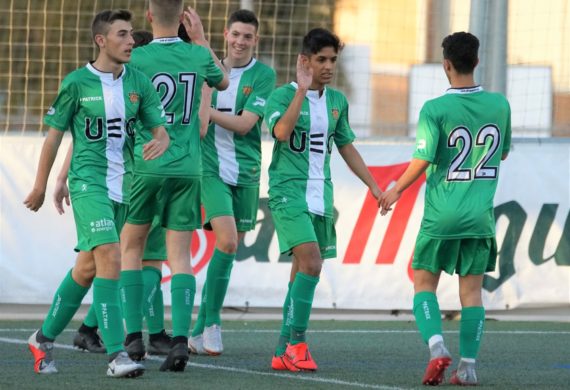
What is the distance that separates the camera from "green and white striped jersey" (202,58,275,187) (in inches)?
331

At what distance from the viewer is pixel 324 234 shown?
7.62 metres

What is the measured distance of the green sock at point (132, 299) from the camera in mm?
7441

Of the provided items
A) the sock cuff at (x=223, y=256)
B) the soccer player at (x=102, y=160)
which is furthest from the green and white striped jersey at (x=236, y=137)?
the soccer player at (x=102, y=160)

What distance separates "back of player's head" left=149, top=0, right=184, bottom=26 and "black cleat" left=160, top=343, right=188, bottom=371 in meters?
1.76

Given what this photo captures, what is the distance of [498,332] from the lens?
32.9ft

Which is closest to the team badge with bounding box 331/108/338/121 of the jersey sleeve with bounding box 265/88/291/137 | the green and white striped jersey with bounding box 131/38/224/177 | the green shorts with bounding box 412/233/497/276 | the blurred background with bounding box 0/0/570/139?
the jersey sleeve with bounding box 265/88/291/137

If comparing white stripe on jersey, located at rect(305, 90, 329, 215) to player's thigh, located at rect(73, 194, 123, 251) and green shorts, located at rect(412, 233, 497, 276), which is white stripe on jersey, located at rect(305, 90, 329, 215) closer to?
green shorts, located at rect(412, 233, 497, 276)

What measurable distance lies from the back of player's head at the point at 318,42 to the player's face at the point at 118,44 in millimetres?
1066

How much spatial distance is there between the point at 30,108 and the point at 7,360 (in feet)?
18.1

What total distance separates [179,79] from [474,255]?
1869 millimetres

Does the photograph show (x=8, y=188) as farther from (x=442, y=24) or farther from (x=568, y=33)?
(x=568, y=33)

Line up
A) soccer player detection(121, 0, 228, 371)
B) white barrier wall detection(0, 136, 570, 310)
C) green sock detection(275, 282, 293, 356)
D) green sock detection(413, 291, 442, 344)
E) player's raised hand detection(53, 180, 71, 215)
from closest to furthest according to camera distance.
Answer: green sock detection(413, 291, 442, 344), player's raised hand detection(53, 180, 71, 215), soccer player detection(121, 0, 228, 371), green sock detection(275, 282, 293, 356), white barrier wall detection(0, 136, 570, 310)

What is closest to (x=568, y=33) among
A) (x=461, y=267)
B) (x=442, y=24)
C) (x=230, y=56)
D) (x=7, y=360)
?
(x=442, y=24)

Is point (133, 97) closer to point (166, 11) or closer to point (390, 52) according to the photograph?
point (166, 11)
